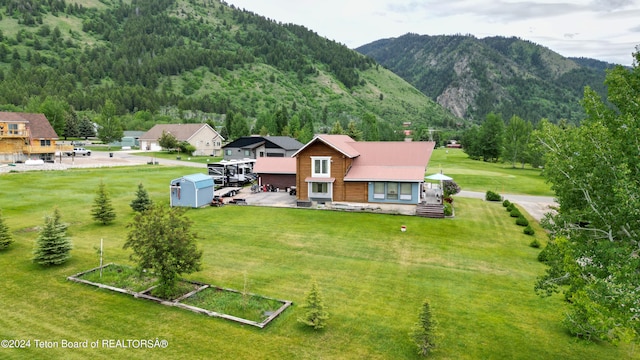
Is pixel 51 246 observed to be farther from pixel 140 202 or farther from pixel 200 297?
pixel 140 202

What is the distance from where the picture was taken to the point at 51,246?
20.1 meters

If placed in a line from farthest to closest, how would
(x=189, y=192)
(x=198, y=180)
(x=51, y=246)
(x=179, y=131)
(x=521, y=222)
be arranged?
(x=179, y=131) < (x=198, y=180) < (x=189, y=192) < (x=521, y=222) < (x=51, y=246)

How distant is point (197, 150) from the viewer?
97125 mm

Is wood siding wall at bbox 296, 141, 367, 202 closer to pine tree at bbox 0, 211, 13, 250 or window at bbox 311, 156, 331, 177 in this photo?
window at bbox 311, 156, 331, 177

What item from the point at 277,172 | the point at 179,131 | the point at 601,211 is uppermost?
the point at 179,131

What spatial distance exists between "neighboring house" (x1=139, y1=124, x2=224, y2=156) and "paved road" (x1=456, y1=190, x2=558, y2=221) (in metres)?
68.4

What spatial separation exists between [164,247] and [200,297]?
2.71 metres

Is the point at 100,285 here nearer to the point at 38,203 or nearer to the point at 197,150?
the point at 38,203

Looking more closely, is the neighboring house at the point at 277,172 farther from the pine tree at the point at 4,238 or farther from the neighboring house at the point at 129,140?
the neighboring house at the point at 129,140

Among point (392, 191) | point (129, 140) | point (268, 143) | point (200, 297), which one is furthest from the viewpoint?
point (129, 140)

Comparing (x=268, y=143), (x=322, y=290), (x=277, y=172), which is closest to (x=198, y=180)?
(x=277, y=172)

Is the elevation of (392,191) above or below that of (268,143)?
below

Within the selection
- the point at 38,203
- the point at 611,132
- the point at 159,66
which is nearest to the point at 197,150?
the point at 38,203

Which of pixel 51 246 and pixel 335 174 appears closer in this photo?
pixel 51 246
